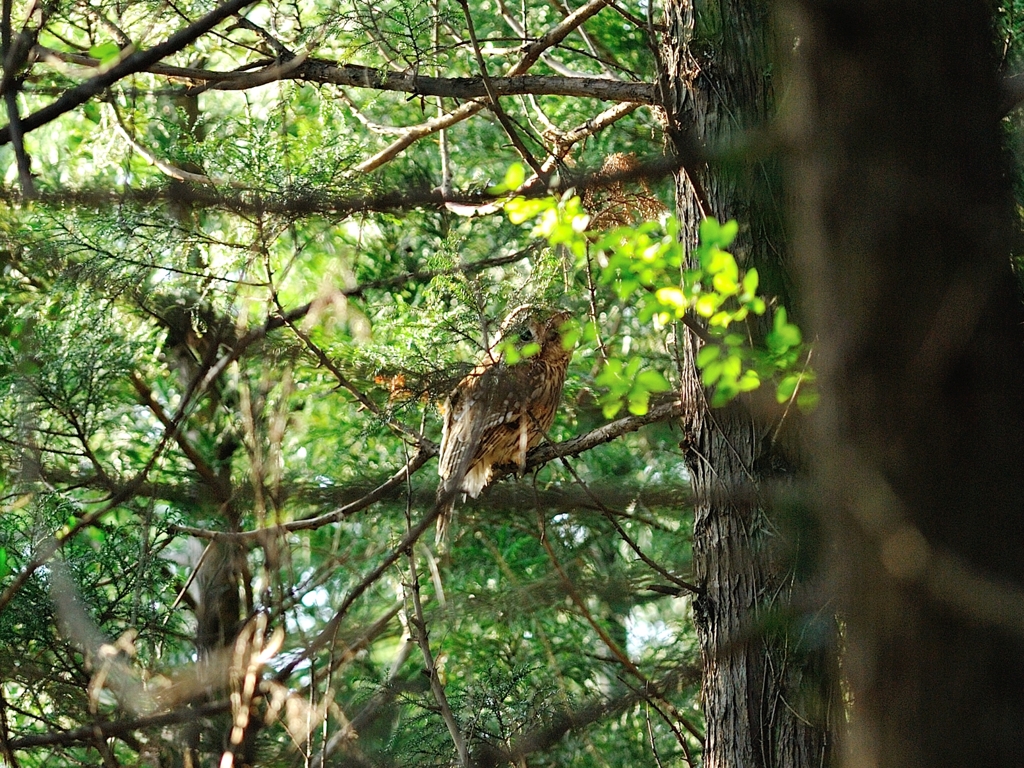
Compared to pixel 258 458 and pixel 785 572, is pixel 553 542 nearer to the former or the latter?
pixel 785 572

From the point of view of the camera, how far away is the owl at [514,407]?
13.2 ft

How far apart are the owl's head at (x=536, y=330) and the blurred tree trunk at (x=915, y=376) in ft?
8.63

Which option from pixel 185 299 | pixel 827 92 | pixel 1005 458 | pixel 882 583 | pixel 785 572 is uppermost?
pixel 185 299

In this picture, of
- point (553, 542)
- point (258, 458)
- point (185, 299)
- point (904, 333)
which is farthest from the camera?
point (553, 542)

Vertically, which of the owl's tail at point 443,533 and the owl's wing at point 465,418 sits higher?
the owl's wing at point 465,418

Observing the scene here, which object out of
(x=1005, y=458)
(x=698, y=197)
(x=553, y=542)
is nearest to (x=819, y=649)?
(x=698, y=197)

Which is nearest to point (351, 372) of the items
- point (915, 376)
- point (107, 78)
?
point (107, 78)

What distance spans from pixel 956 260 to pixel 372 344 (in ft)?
10.8

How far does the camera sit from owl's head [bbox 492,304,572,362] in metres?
3.98

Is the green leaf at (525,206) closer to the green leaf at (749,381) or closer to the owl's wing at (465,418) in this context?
the green leaf at (749,381)

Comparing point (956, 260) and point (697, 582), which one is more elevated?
point (697, 582)

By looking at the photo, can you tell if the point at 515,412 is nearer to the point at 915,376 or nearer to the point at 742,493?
the point at 742,493

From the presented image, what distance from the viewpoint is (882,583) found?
112 centimetres

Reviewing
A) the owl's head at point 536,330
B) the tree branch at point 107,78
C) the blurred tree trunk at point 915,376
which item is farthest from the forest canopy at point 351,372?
the blurred tree trunk at point 915,376
